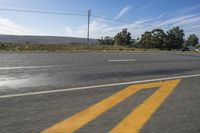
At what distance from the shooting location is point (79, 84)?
6523 millimetres

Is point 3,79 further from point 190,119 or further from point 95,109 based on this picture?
point 190,119

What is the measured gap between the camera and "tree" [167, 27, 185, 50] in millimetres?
90069

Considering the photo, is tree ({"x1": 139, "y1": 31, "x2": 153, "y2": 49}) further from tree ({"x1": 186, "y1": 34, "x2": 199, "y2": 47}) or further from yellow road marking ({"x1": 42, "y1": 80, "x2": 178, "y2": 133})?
yellow road marking ({"x1": 42, "y1": 80, "x2": 178, "y2": 133})

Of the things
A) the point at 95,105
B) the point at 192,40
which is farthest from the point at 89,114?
the point at 192,40

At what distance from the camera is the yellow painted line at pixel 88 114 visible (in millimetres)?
3468

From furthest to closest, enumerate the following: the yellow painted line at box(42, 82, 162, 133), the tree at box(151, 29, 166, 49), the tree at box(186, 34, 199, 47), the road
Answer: the tree at box(186, 34, 199, 47), the tree at box(151, 29, 166, 49), the road, the yellow painted line at box(42, 82, 162, 133)

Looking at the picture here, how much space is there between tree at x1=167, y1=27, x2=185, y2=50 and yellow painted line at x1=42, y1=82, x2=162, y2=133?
284ft

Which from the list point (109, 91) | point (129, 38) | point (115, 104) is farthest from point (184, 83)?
point (129, 38)

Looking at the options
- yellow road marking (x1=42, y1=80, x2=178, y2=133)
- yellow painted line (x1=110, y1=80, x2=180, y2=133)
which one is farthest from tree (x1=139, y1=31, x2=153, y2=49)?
yellow road marking (x1=42, y1=80, x2=178, y2=133)

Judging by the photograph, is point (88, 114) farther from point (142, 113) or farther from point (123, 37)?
point (123, 37)

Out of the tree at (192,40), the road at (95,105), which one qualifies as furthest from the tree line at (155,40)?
the road at (95,105)

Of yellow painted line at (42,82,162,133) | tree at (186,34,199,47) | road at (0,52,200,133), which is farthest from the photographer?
tree at (186,34,199,47)

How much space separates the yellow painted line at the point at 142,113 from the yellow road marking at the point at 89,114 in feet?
1.44

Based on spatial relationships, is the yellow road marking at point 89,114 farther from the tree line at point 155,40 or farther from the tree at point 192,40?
the tree at point 192,40
